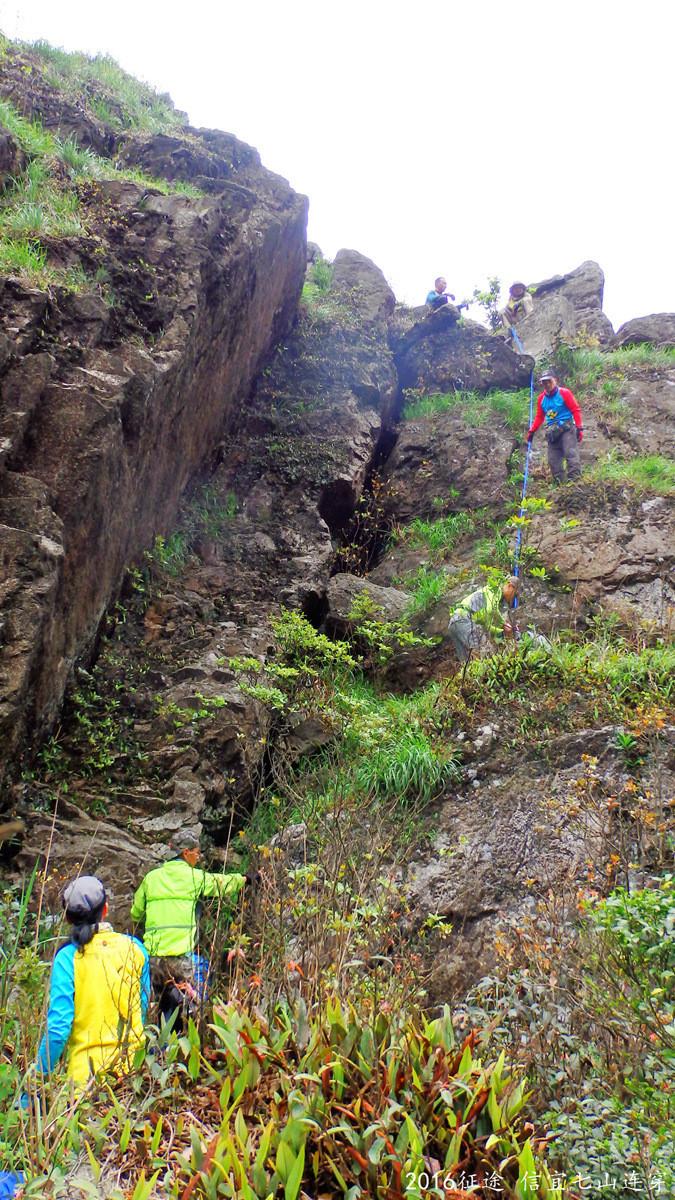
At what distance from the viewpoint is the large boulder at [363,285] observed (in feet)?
47.5

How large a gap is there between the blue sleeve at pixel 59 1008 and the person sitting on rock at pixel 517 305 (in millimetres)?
16162

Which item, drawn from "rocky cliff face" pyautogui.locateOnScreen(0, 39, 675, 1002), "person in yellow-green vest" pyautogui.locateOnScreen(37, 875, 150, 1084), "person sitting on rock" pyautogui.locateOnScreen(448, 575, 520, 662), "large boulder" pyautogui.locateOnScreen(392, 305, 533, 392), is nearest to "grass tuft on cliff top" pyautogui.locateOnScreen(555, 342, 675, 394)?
"rocky cliff face" pyautogui.locateOnScreen(0, 39, 675, 1002)

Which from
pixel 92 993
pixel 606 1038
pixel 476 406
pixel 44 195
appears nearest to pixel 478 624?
pixel 606 1038

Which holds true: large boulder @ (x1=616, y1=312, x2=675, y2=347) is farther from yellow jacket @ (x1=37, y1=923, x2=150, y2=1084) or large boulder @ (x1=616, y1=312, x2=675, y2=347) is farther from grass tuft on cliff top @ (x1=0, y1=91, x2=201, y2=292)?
yellow jacket @ (x1=37, y1=923, x2=150, y2=1084)

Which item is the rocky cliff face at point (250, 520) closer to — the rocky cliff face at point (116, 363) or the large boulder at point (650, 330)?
the rocky cliff face at point (116, 363)

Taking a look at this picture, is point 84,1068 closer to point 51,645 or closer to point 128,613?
point 51,645

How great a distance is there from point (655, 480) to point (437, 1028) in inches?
376

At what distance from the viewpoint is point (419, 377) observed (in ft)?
49.1

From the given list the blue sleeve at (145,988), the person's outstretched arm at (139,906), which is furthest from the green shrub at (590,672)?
the blue sleeve at (145,988)

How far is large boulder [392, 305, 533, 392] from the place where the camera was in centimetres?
1460

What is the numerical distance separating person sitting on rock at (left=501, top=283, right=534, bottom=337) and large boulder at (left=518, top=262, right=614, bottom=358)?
0.47 feet

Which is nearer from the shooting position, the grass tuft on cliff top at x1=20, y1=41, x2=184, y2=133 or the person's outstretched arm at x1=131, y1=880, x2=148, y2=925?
the person's outstretched arm at x1=131, y1=880, x2=148, y2=925

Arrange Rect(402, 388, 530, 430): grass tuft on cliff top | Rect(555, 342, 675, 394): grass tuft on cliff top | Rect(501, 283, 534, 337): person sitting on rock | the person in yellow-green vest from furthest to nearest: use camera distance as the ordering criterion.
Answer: Rect(501, 283, 534, 337): person sitting on rock, Rect(555, 342, 675, 394): grass tuft on cliff top, Rect(402, 388, 530, 430): grass tuft on cliff top, the person in yellow-green vest

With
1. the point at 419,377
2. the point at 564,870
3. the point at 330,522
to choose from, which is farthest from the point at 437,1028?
the point at 419,377
